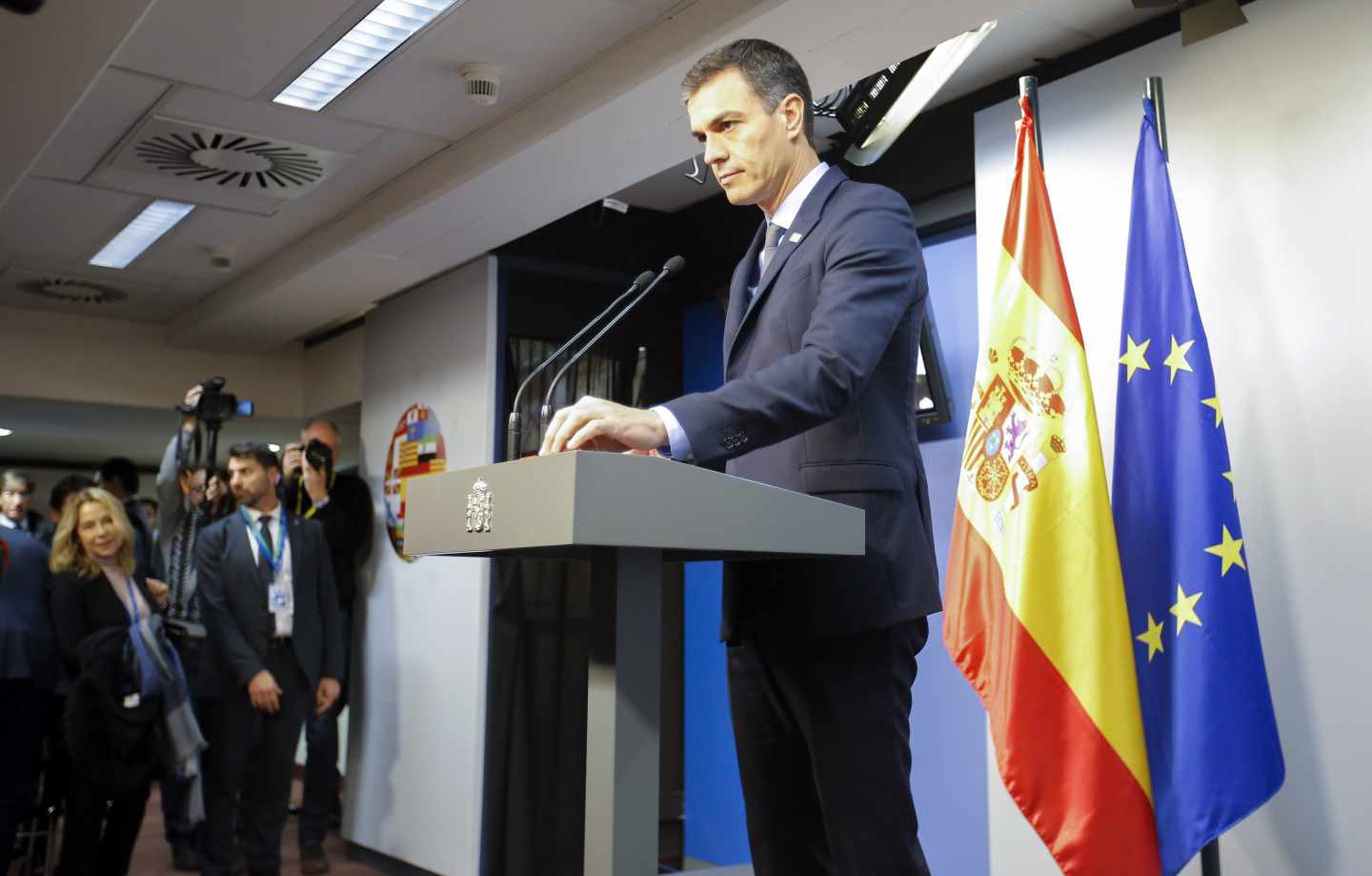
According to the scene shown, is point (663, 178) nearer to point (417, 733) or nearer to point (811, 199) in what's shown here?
point (417, 733)

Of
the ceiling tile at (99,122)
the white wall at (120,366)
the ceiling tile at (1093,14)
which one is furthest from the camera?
the white wall at (120,366)

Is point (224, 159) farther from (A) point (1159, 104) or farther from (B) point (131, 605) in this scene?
(A) point (1159, 104)

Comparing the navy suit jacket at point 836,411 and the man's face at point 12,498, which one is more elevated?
the man's face at point 12,498

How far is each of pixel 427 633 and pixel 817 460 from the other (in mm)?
3721

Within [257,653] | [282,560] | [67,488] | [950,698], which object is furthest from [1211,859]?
[67,488]

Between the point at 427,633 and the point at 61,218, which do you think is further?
the point at 427,633

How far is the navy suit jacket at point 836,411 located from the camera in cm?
123

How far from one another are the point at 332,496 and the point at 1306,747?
3.99 meters

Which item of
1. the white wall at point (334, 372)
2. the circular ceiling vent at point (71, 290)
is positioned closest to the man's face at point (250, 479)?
the white wall at point (334, 372)

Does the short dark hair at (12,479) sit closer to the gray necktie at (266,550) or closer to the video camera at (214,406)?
the video camera at (214,406)

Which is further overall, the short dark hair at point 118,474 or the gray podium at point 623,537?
the short dark hair at point 118,474

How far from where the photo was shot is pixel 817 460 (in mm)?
1376

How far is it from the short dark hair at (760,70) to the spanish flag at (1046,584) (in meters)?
1.14

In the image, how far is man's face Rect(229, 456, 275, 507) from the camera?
14.5ft
